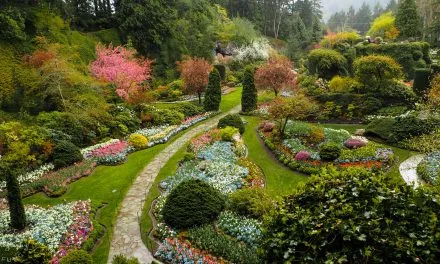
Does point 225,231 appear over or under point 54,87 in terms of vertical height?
under

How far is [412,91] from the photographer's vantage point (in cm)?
3080

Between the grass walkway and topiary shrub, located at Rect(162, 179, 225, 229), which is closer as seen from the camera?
topiary shrub, located at Rect(162, 179, 225, 229)

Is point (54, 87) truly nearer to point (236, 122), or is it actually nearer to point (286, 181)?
point (236, 122)

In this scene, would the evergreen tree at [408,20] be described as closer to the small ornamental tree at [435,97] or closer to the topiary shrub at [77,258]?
the small ornamental tree at [435,97]

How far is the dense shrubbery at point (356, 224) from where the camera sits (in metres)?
6.70

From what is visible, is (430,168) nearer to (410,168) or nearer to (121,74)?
(410,168)

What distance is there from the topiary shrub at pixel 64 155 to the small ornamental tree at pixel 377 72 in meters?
25.1

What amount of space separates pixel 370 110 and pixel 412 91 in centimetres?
425

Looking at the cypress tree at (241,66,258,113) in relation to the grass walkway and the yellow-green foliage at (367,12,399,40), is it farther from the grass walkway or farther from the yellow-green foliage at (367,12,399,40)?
the yellow-green foliage at (367,12,399,40)

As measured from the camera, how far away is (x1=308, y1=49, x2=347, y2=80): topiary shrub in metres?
37.9

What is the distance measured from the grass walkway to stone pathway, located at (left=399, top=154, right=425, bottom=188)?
15.5 meters

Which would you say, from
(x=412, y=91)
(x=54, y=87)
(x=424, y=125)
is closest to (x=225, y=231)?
(x=424, y=125)

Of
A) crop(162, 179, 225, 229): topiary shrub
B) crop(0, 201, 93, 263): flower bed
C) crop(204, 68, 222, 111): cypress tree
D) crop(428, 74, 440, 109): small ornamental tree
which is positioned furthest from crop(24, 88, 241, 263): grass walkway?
crop(428, 74, 440, 109): small ornamental tree

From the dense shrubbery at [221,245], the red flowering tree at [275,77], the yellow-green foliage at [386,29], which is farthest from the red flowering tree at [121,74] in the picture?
the yellow-green foliage at [386,29]
